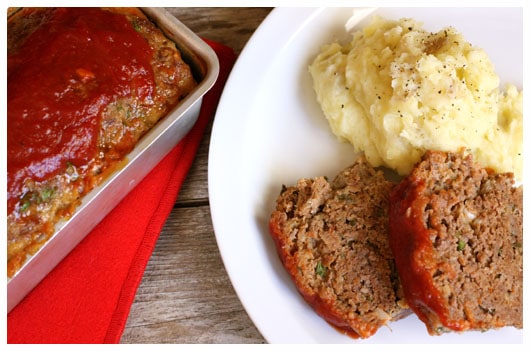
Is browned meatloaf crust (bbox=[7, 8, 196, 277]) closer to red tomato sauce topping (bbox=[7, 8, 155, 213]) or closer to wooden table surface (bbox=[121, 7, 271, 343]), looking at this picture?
red tomato sauce topping (bbox=[7, 8, 155, 213])

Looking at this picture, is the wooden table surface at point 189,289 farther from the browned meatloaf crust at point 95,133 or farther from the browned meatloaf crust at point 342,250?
the browned meatloaf crust at point 95,133

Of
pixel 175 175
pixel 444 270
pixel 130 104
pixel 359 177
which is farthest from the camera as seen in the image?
pixel 175 175

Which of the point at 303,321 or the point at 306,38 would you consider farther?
the point at 306,38

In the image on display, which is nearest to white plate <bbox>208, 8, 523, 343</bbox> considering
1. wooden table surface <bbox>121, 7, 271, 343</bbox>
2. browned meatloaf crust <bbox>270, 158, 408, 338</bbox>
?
browned meatloaf crust <bbox>270, 158, 408, 338</bbox>

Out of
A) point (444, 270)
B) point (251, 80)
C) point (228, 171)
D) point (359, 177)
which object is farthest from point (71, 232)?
point (444, 270)

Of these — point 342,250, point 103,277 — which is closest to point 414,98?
point 342,250

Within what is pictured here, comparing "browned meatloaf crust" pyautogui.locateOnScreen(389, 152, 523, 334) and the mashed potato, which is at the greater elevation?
the mashed potato
